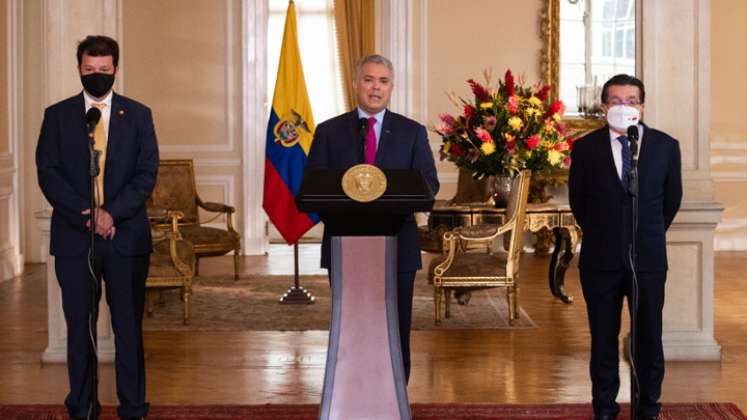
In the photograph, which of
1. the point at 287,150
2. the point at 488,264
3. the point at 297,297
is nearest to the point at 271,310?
the point at 297,297

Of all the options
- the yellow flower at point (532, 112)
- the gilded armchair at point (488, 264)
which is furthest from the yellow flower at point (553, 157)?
the gilded armchair at point (488, 264)

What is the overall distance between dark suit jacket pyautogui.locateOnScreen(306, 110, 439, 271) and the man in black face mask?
710 mm

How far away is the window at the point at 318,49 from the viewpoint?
14.1m

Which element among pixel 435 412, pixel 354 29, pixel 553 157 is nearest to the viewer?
pixel 435 412

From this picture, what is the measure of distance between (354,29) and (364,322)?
885 cm

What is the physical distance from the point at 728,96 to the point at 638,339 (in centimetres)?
815

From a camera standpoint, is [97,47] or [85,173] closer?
[97,47]

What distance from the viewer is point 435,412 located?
565 centimetres

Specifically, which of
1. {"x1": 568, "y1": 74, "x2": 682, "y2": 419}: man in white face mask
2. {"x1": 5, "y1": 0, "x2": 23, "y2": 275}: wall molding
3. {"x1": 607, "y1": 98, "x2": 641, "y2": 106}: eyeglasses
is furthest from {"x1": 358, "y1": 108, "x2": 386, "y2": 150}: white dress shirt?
{"x1": 5, "y1": 0, "x2": 23, "y2": 275}: wall molding

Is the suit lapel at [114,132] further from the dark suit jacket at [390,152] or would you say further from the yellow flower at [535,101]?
the yellow flower at [535,101]

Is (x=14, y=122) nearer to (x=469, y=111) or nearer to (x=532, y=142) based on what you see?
(x=469, y=111)

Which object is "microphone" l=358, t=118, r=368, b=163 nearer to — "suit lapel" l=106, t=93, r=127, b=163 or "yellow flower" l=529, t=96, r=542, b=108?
"suit lapel" l=106, t=93, r=127, b=163

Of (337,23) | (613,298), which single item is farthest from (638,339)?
(337,23)

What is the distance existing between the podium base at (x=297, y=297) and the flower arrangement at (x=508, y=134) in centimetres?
147
